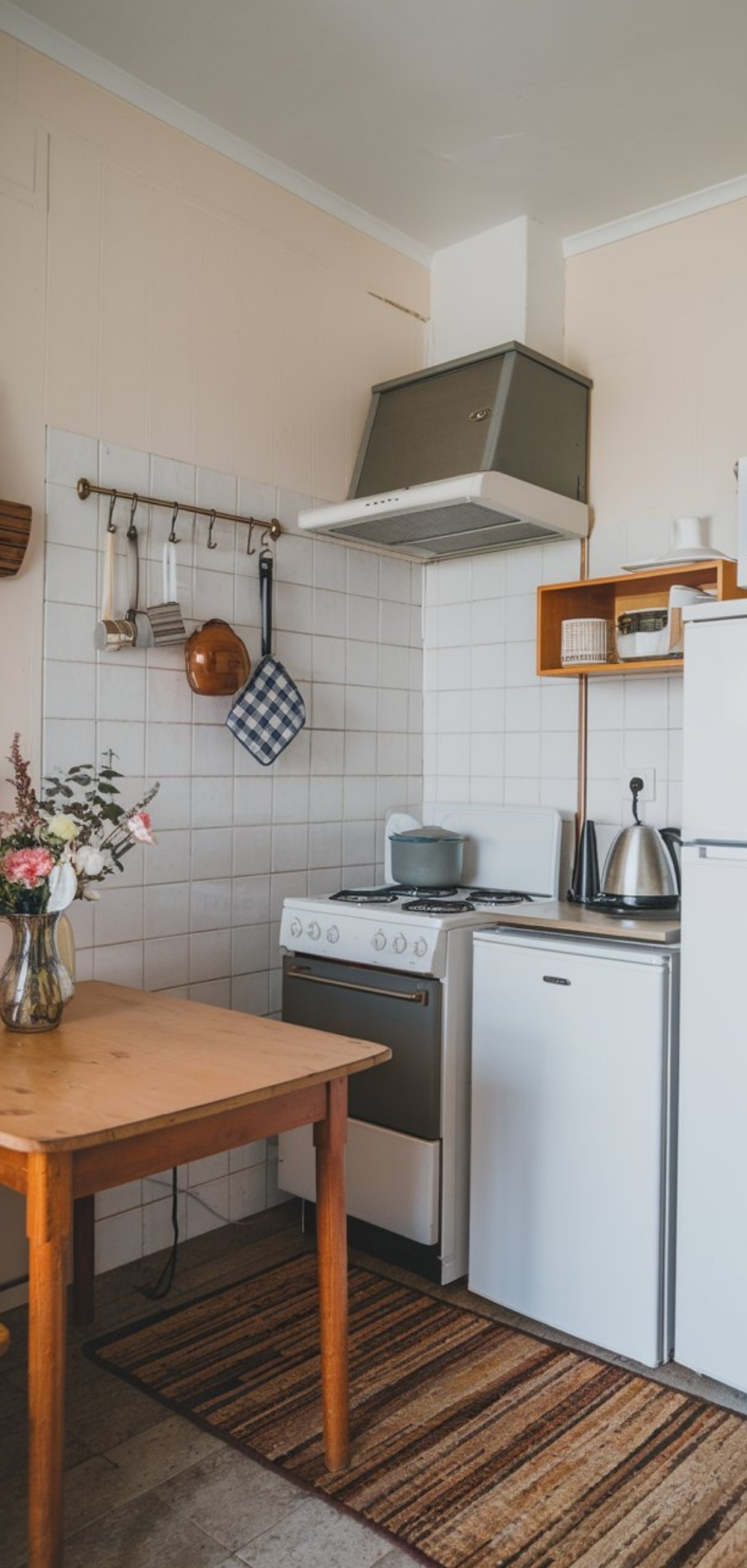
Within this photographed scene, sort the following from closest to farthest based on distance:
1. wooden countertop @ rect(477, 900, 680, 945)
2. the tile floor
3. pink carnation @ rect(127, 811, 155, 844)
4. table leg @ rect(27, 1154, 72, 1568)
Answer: table leg @ rect(27, 1154, 72, 1568) < the tile floor < pink carnation @ rect(127, 811, 155, 844) < wooden countertop @ rect(477, 900, 680, 945)

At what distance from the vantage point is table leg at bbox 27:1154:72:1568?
146 centimetres

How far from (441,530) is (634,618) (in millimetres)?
638

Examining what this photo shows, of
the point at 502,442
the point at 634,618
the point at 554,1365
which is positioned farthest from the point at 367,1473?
the point at 502,442

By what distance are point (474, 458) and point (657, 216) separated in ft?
2.89

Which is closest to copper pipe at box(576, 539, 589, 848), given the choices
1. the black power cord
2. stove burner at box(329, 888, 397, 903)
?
stove burner at box(329, 888, 397, 903)

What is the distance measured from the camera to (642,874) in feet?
8.86

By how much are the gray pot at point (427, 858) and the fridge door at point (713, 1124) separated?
943 millimetres

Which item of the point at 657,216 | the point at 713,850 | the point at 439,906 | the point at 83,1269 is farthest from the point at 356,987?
the point at 657,216

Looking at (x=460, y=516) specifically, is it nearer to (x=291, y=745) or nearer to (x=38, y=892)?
(x=291, y=745)

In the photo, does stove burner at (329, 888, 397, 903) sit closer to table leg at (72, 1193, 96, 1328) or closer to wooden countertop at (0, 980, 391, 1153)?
wooden countertop at (0, 980, 391, 1153)

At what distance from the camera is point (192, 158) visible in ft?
9.08

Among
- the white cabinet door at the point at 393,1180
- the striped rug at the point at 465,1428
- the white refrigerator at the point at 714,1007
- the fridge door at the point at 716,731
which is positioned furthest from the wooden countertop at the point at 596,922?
the striped rug at the point at 465,1428

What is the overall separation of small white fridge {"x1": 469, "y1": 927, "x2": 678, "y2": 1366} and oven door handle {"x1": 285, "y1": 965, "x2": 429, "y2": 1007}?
Result: 0.13 meters

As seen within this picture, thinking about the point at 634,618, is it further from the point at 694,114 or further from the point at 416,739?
the point at 694,114
